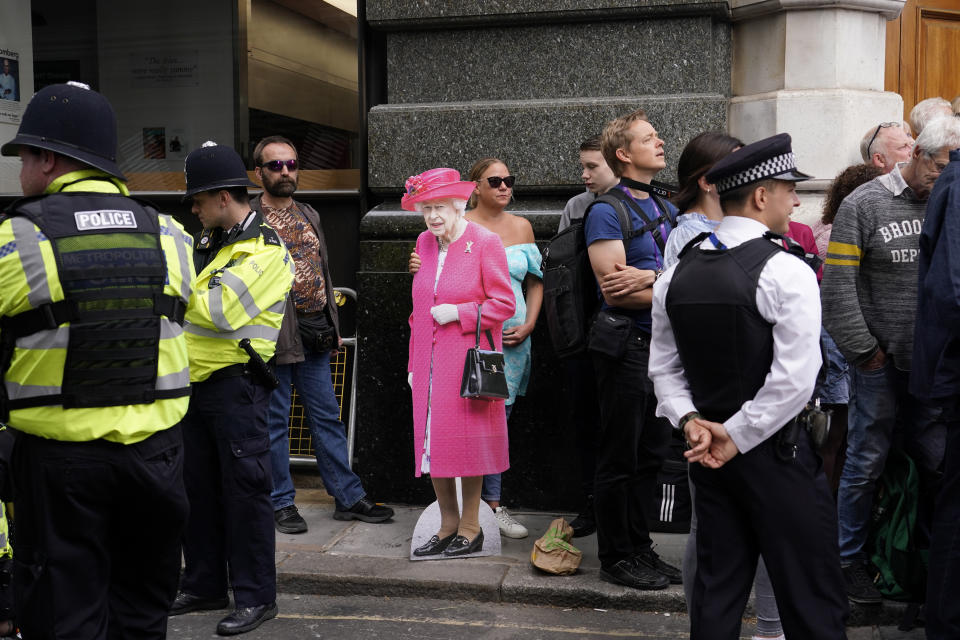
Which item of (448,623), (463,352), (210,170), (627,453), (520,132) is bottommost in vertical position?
(448,623)

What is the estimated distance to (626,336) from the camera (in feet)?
16.1

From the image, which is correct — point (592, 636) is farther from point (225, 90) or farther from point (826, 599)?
point (225, 90)

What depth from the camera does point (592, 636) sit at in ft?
15.4

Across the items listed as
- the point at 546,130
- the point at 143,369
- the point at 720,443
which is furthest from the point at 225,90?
the point at 720,443

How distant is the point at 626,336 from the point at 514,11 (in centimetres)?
238

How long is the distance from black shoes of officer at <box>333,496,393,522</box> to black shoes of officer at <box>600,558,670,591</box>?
152 cm

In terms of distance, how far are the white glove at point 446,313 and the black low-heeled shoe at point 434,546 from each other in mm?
1109

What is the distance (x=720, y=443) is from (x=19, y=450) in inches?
84.4

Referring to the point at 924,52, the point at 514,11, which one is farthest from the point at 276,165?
the point at 924,52

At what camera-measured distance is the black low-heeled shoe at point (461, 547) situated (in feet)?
18.0

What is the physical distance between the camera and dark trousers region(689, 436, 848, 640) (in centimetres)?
330

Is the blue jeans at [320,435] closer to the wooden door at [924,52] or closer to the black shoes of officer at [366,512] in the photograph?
the black shoes of officer at [366,512]

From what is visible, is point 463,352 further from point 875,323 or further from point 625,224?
point 875,323

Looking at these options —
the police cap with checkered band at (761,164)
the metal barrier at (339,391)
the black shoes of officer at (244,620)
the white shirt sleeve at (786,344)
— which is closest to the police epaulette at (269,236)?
the black shoes of officer at (244,620)
